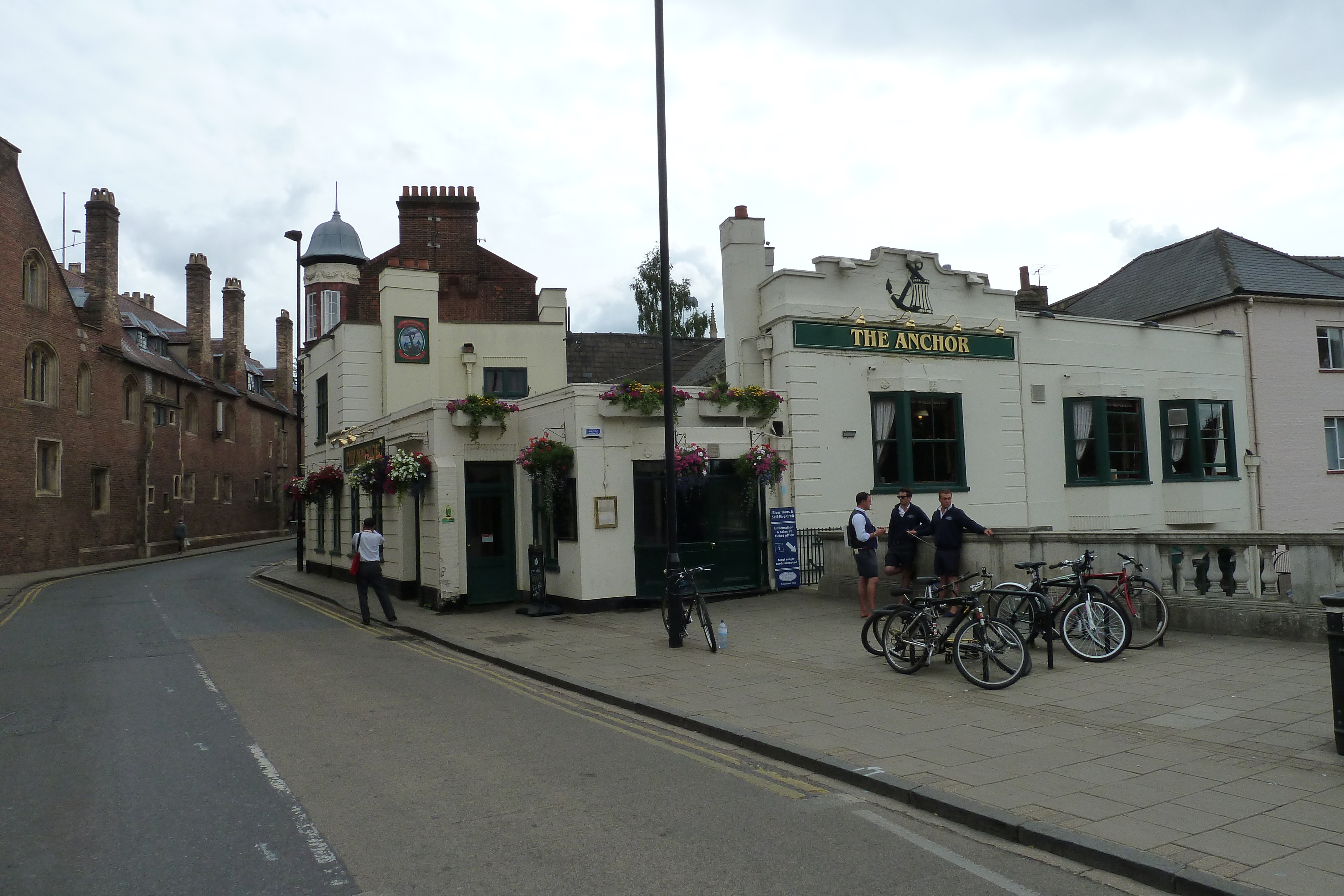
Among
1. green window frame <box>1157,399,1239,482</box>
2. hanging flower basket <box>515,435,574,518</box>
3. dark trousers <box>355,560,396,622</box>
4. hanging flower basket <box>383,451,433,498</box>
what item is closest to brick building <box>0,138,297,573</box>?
hanging flower basket <box>383,451,433,498</box>

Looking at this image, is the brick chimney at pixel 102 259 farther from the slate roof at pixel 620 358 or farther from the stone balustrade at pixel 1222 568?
the stone balustrade at pixel 1222 568

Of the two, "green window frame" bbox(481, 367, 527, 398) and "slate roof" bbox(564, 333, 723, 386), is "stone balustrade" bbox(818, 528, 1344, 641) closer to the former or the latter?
"green window frame" bbox(481, 367, 527, 398)

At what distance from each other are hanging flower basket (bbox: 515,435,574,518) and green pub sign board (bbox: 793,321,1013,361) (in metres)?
5.35

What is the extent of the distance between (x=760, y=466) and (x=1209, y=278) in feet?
57.4

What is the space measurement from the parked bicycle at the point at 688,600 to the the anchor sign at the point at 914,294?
31.2 ft

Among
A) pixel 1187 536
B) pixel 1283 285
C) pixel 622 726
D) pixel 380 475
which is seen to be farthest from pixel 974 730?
pixel 1283 285

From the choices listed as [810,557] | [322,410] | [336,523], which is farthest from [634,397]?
[322,410]

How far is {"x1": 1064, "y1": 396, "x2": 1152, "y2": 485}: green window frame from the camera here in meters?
21.1

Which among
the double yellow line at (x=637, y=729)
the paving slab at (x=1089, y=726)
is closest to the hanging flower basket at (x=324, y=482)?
the double yellow line at (x=637, y=729)

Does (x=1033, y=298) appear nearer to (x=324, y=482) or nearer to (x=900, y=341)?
(x=900, y=341)

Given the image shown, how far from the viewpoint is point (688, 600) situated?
1256 cm

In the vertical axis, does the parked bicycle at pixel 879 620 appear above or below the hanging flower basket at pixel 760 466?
below

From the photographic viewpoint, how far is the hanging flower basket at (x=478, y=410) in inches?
656

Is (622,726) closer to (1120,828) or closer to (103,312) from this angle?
(1120,828)
